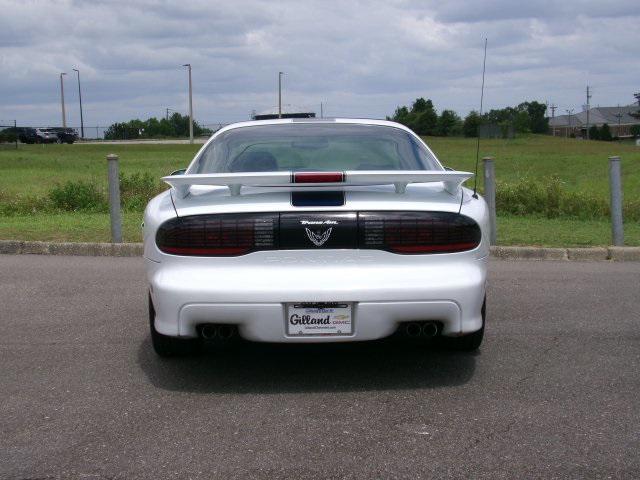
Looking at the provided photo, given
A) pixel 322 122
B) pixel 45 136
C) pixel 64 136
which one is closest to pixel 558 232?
pixel 322 122

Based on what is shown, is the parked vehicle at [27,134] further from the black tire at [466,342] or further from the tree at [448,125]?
Result: the black tire at [466,342]

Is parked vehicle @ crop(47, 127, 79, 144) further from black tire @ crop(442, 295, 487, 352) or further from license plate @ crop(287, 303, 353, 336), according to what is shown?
license plate @ crop(287, 303, 353, 336)

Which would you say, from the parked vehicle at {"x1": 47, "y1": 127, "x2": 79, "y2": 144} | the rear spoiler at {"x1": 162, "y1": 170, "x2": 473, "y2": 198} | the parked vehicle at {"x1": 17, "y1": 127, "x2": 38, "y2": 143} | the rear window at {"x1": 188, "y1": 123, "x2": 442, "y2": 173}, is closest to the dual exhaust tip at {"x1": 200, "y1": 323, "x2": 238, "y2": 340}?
the rear spoiler at {"x1": 162, "y1": 170, "x2": 473, "y2": 198}

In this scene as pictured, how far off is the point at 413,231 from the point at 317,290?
59cm

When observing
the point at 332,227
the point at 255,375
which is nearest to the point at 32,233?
the point at 255,375

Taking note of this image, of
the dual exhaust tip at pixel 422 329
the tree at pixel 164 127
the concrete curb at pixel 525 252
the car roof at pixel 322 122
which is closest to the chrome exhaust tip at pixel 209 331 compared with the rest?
the dual exhaust tip at pixel 422 329

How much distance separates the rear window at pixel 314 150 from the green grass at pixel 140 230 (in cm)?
496

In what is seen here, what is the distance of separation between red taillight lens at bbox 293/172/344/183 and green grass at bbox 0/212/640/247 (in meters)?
6.20

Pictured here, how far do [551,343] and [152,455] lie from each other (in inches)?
119

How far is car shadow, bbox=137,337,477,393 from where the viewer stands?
4.81 metres

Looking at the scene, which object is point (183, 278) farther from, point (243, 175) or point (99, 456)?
point (99, 456)

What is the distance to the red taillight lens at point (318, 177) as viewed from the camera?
444 cm

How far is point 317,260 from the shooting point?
4461mm

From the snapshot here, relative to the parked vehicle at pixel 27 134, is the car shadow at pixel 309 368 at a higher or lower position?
lower
